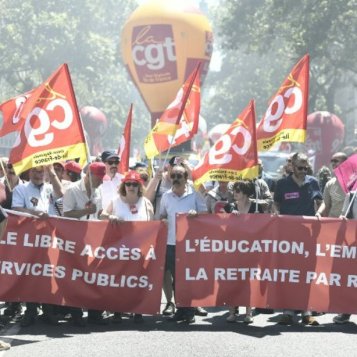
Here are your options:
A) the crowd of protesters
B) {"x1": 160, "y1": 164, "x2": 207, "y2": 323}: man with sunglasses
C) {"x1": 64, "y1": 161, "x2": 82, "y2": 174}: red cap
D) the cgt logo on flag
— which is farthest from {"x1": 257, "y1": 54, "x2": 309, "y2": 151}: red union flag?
the cgt logo on flag

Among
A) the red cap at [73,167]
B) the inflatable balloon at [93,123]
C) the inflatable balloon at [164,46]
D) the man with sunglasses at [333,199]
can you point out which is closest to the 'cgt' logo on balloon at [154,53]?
the inflatable balloon at [164,46]

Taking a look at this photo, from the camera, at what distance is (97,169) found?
11.2 meters

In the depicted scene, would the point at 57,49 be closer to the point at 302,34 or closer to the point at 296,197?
the point at 302,34

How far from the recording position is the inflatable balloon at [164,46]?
4391 centimetres

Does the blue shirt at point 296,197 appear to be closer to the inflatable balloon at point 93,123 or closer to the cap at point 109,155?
the cap at point 109,155

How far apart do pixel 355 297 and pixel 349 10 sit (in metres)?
33.3

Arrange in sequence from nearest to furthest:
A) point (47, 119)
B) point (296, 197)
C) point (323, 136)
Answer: point (47, 119)
point (296, 197)
point (323, 136)

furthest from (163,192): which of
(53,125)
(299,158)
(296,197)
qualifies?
(53,125)

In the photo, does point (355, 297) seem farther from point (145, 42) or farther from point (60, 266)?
point (145, 42)

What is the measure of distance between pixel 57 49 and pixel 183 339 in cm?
Result: 6949

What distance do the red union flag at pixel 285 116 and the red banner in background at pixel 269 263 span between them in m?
1.28

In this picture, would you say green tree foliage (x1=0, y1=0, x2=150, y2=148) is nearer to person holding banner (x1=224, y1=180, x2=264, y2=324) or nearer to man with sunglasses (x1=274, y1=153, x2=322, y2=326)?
man with sunglasses (x1=274, y1=153, x2=322, y2=326)

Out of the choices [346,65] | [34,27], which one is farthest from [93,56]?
[346,65]

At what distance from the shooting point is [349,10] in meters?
43.2
